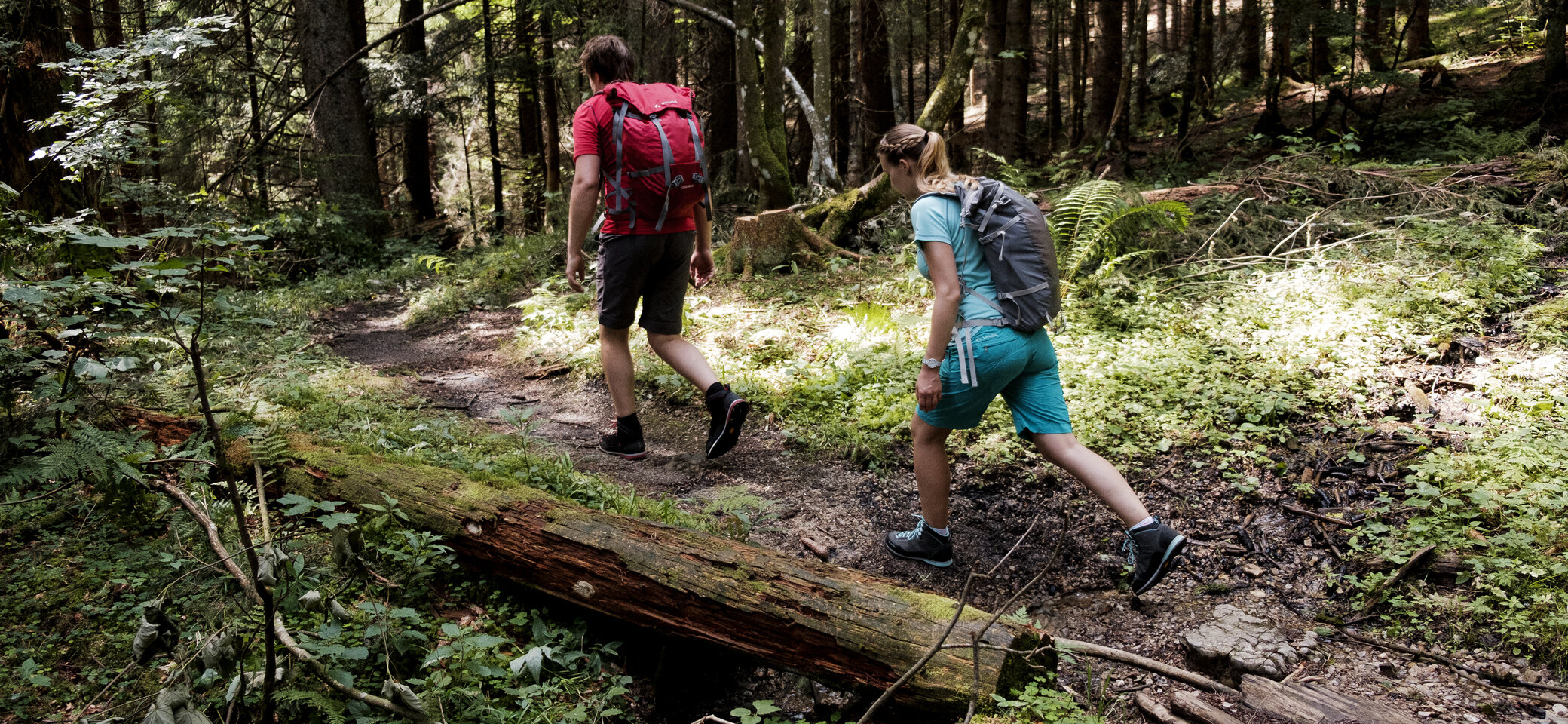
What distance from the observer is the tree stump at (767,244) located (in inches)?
355

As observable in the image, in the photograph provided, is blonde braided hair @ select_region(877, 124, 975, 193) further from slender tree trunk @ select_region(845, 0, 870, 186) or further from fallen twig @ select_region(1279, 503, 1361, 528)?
slender tree trunk @ select_region(845, 0, 870, 186)

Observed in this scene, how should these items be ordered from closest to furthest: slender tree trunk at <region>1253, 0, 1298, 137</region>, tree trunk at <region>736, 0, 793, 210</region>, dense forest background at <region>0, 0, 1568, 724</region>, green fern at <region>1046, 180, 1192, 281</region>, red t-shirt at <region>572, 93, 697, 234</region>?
1. dense forest background at <region>0, 0, 1568, 724</region>
2. red t-shirt at <region>572, 93, 697, 234</region>
3. green fern at <region>1046, 180, 1192, 281</region>
4. tree trunk at <region>736, 0, 793, 210</region>
5. slender tree trunk at <region>1253, 0, 1298, 137</region>

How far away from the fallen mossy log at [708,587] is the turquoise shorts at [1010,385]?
0.92m


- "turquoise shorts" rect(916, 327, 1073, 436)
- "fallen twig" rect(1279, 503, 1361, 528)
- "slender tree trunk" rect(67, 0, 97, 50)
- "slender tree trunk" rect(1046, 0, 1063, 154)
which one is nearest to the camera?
"turquoise shorts" rect(916, 327, 1073, 436)

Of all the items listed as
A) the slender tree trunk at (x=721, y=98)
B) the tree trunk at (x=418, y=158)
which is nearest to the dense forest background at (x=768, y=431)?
the slender tree trunk at (x=721, y=98)

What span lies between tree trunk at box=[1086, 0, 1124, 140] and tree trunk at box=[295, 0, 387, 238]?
41.4 feet

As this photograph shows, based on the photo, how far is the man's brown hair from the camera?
15.1 ft

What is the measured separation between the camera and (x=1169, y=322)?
240 inches

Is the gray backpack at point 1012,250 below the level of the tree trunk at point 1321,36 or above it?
below

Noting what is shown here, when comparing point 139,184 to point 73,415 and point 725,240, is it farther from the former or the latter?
point 725,240

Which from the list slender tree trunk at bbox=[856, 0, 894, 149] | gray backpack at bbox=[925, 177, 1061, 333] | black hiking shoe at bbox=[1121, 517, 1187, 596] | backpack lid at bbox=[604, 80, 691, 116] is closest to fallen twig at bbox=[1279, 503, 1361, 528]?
black hiking shoe at bbox=[1121, 517, 1187, 596]

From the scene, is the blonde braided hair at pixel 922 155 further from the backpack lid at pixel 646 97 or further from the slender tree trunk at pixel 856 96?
the slender tree trunk at pixel 856 96

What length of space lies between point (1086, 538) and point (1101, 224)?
155 inches

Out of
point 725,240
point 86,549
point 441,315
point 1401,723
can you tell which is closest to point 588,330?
point 441,315
